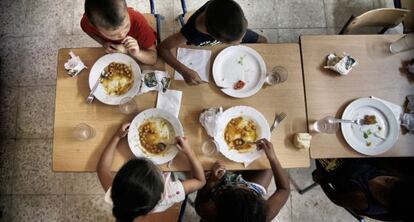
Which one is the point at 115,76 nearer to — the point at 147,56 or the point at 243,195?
the point at 147,56

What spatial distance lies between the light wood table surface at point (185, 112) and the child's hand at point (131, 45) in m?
0.16

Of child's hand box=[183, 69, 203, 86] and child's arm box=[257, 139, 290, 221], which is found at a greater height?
child's hand box=[183, 69, 203, 86]

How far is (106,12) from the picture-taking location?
5.09ft

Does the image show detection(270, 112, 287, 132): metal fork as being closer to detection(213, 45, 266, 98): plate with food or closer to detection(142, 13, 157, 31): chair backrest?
detection(213, 45, 266, 98): plate with food

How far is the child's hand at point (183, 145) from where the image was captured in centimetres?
163

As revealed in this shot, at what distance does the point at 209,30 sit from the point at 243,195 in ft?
2.68

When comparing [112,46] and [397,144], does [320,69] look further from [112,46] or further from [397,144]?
[112,46]

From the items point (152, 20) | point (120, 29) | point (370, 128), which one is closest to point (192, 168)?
point (120, 29)

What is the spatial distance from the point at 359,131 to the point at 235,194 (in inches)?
31.2

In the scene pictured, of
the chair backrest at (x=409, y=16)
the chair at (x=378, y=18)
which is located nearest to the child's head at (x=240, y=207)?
the chair at (x=378, y=18)

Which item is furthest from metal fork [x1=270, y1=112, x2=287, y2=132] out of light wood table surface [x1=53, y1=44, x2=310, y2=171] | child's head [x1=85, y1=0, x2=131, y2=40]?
child's head [x1=85, y1=0, x2=131, y2=40]

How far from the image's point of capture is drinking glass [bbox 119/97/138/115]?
1.71m

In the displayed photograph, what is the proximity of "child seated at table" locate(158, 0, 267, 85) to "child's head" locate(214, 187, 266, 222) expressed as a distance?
64 centimetres

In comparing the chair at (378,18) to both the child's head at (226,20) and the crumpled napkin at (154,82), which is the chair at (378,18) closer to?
the child's head at (226,20)
